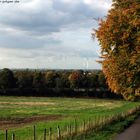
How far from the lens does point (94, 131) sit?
3603cm

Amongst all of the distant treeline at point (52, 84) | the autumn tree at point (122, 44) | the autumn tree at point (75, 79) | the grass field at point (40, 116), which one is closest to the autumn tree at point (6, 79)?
the distant treeline at point (52, 84)

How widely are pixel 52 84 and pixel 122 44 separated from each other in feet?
410

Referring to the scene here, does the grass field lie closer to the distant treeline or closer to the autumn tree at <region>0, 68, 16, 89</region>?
the distant treeline

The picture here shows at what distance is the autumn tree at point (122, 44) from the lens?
131ft

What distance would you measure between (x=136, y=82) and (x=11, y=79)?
122 meters

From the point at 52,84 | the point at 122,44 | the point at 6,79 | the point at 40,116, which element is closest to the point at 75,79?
the point at 52,84

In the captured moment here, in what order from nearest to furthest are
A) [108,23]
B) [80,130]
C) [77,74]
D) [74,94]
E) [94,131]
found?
1. [80,130]
2. [94,131]
3. [108,23]
4. [74,94]
5. [77,74]

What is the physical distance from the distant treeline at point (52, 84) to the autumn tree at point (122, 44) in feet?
352

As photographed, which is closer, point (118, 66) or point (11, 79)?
point (118, 66)

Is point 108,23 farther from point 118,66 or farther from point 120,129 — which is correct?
point 120,129

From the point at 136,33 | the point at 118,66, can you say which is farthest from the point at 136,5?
the point at 118,66

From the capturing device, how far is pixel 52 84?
547 ft

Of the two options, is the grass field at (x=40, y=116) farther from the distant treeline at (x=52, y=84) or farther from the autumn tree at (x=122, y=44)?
the distant treeline at (x=52, y=84)

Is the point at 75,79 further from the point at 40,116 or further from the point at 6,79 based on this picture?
the point at 40,116
